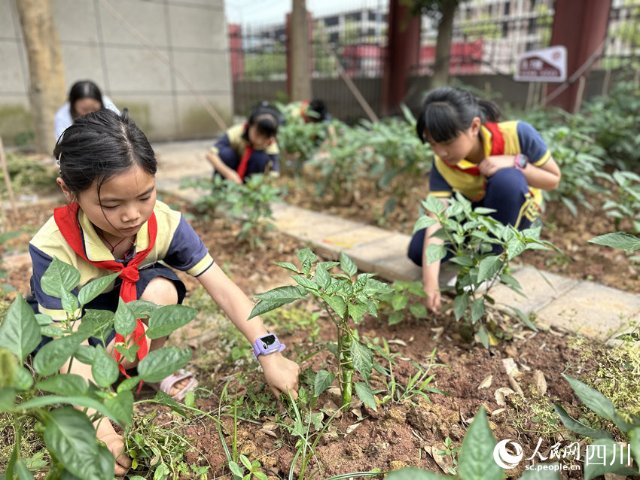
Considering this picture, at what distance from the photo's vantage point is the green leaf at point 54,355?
2.44 feet

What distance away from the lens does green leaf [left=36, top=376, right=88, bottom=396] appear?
2.41 ft

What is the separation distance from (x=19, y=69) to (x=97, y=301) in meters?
5.96

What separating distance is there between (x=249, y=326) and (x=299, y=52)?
5784 millimetres

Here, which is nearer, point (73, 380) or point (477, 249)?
point (73, 380)

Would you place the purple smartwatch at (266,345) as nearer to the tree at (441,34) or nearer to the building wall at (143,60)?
the building wall at (143,60)

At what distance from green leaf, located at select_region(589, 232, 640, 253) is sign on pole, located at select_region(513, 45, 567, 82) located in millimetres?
3753

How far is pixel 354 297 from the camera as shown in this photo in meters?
1.18

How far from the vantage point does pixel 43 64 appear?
458 cm

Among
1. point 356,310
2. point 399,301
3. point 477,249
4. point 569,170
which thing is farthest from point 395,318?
point 569,170

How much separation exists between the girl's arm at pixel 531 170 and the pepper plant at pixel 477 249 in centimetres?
57

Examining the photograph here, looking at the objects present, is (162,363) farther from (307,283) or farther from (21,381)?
(307,283)

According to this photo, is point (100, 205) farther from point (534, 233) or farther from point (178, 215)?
point (534, 233)

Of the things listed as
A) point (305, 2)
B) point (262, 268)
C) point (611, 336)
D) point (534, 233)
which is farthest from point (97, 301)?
point (305, 2)

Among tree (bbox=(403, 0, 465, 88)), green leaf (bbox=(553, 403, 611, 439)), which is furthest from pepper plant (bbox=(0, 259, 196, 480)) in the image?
tree (bbox=(403, 0, 465, 88))
